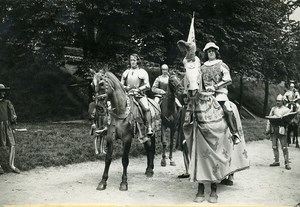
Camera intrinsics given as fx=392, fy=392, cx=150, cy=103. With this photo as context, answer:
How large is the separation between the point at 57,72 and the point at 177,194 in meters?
15.3

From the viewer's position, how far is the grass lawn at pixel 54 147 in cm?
1117

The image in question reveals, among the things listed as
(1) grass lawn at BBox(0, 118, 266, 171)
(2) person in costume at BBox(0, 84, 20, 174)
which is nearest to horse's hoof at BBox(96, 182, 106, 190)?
(2) person in costume at BBox(0, 84, 20, 174)

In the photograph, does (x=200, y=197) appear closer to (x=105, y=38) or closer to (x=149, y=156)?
(x=149, y=156)

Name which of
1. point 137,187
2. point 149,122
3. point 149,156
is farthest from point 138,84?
point 137,187

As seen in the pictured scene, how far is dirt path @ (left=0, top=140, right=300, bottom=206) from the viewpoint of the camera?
774cm

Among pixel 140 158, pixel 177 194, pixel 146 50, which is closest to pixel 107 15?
pixel 146 50

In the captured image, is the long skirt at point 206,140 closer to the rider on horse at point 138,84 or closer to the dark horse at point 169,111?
the rider on horse at point 138,84

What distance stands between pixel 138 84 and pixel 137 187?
2.53 meters

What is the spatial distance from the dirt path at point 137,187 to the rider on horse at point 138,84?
1.50 metres

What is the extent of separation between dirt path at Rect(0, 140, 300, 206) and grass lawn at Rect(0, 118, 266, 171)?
429 millimetres

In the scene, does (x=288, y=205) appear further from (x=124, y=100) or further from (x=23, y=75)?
(x=23, y=75)

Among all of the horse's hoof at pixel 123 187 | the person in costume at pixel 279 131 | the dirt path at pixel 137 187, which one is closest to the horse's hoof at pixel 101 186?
the dirt path at pixel 137 187

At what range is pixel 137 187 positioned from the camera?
29.5ft

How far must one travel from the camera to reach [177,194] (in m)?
8.39
